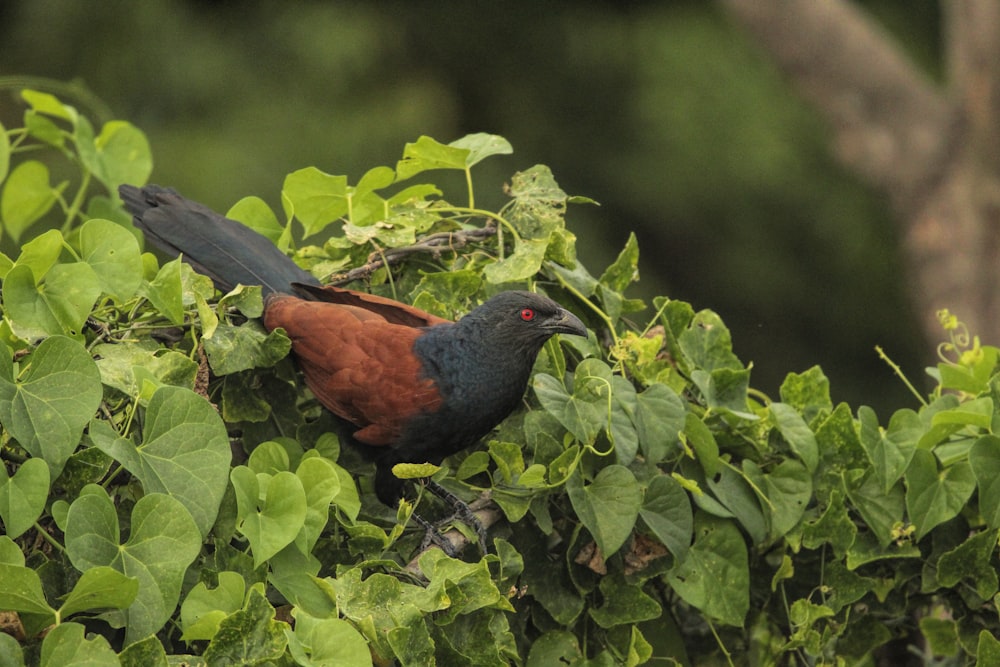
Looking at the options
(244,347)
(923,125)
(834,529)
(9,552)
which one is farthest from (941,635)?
(923,125)

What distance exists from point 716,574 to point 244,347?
0.74 m

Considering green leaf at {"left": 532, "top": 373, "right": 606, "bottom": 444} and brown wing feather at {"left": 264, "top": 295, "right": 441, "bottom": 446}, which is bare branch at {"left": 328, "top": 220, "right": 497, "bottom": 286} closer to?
brown wing feather at {"left": 264, "top": 295, "right": 441, "bottom": 446}

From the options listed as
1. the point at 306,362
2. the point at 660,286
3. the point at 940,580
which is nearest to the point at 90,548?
the point at 306,362

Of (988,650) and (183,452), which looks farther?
(988,650)

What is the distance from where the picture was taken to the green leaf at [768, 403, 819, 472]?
5.75ft

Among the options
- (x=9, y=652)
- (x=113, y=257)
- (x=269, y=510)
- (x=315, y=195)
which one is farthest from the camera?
(x=315, y=195)

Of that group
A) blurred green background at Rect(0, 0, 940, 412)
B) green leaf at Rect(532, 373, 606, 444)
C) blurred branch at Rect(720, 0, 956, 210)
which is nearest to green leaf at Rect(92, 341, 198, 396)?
green leaf at Rect(532, 373, 606, 444)

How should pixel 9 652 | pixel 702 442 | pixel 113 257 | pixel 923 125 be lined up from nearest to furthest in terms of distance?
1. pixel 9 652
2. pixel 113 257
3. pixel 702 442
4. pixel 923 125

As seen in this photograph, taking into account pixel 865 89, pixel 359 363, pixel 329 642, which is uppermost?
pixel 865 89

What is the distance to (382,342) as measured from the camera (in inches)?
75.3

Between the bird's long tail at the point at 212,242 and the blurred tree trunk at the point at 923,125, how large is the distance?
3590mm

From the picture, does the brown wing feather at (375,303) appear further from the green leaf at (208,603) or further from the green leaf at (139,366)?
the green leaf at (208,603)

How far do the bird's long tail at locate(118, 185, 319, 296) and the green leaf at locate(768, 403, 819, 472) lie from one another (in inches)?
29.6

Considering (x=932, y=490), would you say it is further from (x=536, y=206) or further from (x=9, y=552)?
(x=9, y=552)
